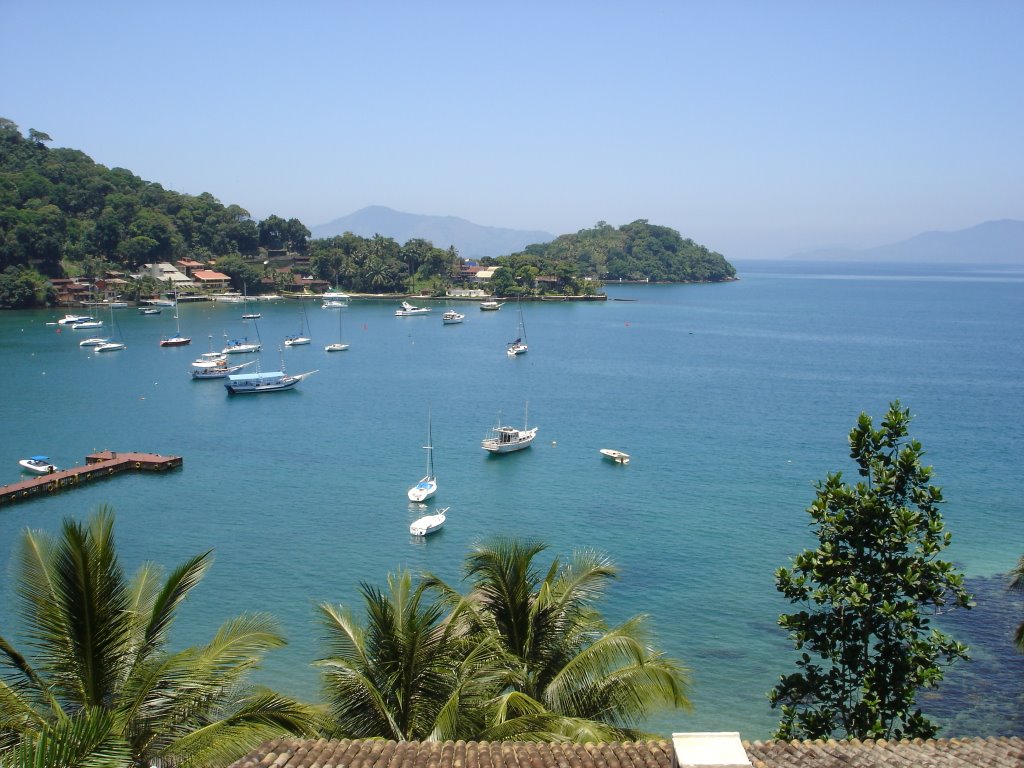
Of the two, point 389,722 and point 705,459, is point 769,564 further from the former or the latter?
point 389,722

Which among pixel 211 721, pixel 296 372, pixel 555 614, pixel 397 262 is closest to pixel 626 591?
pixel 555 614

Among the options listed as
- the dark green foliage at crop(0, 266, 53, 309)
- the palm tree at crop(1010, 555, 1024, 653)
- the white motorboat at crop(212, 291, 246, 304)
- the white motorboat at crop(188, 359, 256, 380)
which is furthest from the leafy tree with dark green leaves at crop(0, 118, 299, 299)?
the palm tree at crop(1010, 555, 1024, 653)

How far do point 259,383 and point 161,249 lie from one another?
70.5m

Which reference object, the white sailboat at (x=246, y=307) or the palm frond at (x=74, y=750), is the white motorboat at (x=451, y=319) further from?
the palm frond at (x=74, y=750)

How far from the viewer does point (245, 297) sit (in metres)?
114

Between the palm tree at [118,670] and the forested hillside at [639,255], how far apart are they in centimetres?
15868

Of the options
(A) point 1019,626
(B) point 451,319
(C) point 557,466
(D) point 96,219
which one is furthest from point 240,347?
(A) point 1019,626

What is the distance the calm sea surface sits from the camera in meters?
22.2

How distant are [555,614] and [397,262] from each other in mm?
121627

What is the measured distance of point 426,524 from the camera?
28.6 metres

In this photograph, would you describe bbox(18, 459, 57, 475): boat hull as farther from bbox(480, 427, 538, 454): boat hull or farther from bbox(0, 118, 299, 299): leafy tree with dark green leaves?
bbox(0, 118, 299, 299): leafy tree with dark green leaves

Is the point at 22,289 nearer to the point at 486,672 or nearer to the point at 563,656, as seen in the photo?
the point at 563,656

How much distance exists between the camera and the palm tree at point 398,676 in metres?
9.23

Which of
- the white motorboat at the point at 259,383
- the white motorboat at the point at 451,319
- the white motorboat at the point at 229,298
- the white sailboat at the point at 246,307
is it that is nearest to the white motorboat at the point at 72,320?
the white sailboat at the point at 246,307
